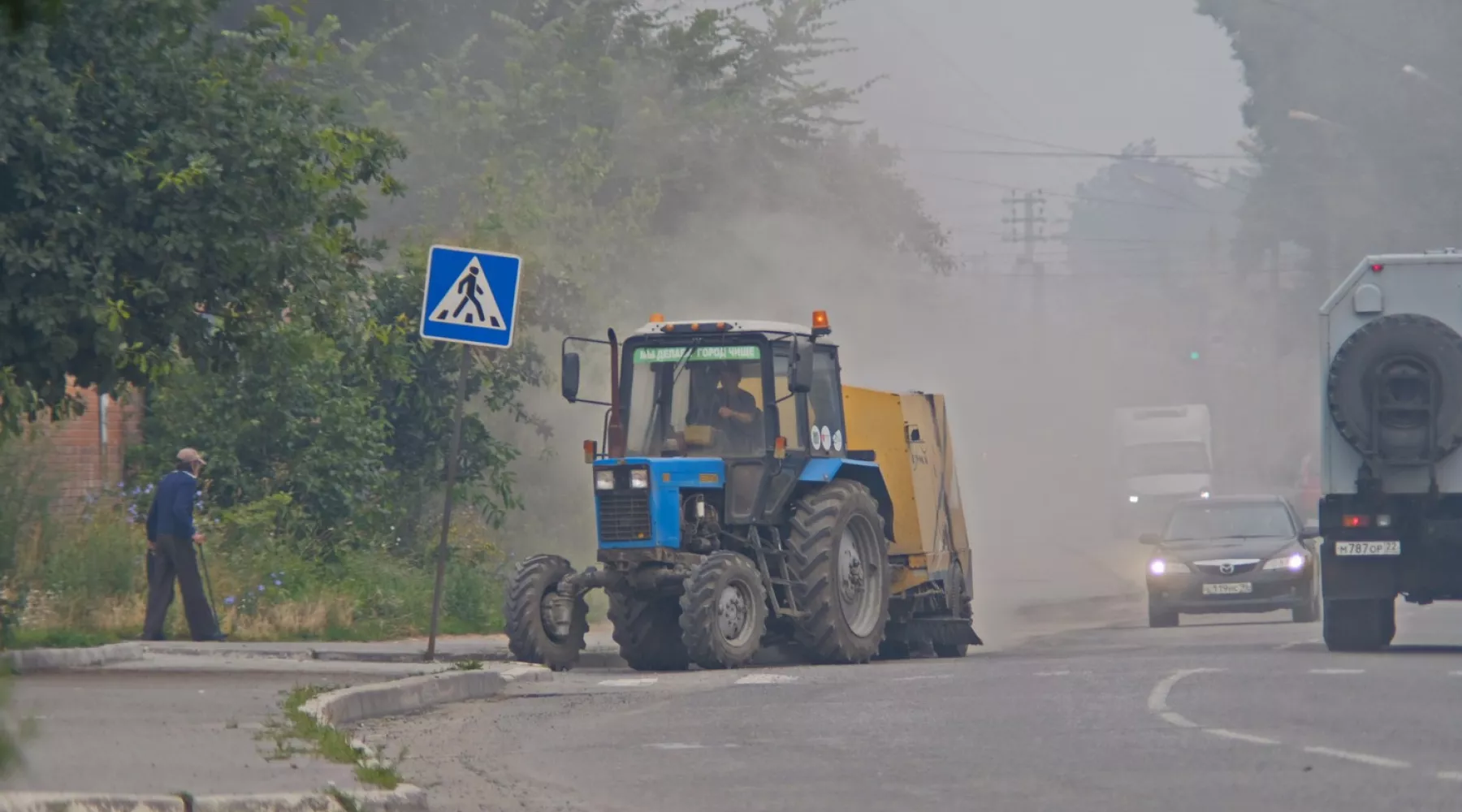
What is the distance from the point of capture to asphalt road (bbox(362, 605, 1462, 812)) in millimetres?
8484

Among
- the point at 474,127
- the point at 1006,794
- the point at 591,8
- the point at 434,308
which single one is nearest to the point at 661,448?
the point at 434,308

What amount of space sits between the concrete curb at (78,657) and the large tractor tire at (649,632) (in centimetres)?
370

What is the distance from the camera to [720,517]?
1692 centimetres

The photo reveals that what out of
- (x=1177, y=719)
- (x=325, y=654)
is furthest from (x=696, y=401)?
(x=1177, y=719)

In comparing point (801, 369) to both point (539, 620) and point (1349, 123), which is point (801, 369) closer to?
point (539, 620)

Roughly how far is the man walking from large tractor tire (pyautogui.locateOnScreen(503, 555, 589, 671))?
9.95 ft

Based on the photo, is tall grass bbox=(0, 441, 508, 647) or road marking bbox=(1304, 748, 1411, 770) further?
tall grass bbox=(0, 441, 508, 647)

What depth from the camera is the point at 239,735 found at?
10.1 m

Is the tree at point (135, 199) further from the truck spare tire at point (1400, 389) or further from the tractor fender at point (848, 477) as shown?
the truck spare tire at point (1400, 389)

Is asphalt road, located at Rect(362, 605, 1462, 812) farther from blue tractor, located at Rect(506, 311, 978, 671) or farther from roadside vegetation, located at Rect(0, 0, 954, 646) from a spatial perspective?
roadside vegetation, located at Rect(0, 0, 954, 646)

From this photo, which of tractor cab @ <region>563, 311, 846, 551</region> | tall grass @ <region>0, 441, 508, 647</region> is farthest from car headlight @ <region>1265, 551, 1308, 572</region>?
tall grass @ <region>0, 441, 508, 647</region>

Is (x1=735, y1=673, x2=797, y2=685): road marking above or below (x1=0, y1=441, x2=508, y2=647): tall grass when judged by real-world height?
below

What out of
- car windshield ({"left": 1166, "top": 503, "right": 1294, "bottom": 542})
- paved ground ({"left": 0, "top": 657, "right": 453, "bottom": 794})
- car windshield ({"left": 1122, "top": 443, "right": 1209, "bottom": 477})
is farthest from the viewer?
car windshield ({"left": 1122, "top": 443, "right": 1209, "bottom": 477})

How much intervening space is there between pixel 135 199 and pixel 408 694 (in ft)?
11.7
